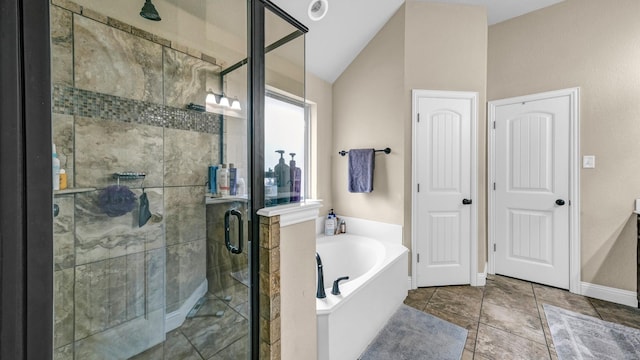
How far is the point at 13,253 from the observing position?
0.65 m

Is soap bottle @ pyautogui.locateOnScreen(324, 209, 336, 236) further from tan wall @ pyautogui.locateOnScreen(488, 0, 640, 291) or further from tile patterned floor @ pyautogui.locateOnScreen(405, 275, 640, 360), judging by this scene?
tan wall @ pyautogui.locateOnScreen(488, 0, 640, 291)

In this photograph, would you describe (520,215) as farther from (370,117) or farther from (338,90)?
(338,90)

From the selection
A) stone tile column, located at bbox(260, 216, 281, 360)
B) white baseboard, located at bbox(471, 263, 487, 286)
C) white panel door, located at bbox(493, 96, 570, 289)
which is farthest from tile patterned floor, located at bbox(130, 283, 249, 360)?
white panel door, located at bbox(493, 96, 570, 289)

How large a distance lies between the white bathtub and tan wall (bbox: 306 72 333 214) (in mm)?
529

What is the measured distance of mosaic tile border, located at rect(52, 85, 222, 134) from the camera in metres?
0.87

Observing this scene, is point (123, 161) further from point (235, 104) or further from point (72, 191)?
point (235, 104)

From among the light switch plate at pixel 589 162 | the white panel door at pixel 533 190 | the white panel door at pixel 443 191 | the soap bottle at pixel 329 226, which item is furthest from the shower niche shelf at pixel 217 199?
the light switch plate at pixel 589 162

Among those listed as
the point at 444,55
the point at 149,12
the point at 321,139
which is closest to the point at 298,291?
the point at 149,12

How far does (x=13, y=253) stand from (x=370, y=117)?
8.58 ft

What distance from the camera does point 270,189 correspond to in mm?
1310

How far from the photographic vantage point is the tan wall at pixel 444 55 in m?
2.49

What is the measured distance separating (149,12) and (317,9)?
130 centimetres

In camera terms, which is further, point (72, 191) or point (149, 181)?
point (149, 181)

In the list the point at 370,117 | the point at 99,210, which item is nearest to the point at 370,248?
the point at 370,117
